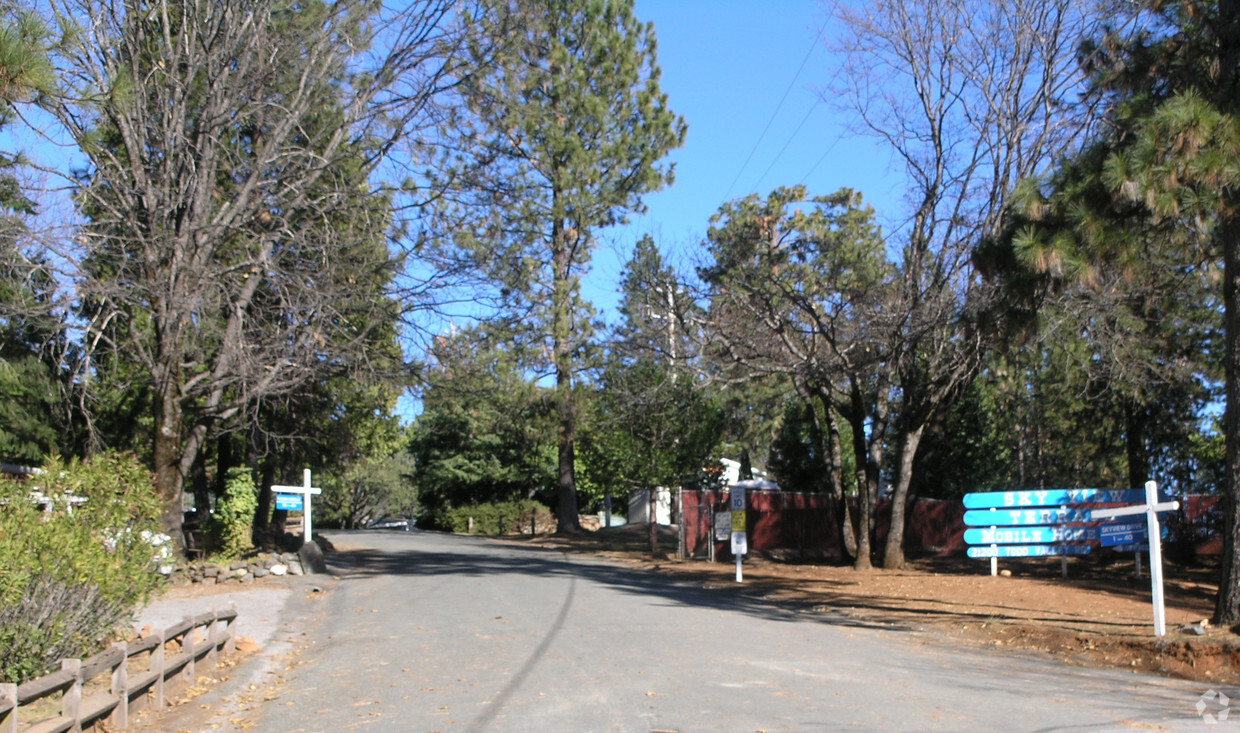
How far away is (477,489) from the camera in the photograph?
172ft

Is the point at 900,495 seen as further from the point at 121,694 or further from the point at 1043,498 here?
the point at 121,694

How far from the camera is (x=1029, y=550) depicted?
19156mm

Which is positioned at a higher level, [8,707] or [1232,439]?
[1232,439]

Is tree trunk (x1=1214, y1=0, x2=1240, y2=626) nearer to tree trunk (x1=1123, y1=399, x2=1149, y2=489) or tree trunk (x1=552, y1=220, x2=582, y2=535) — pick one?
tree trunk (x1=1123, y1=399, x2=1149, y2=489)

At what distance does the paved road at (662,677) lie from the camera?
7.59 meters

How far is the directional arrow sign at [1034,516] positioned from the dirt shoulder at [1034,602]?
1189mm

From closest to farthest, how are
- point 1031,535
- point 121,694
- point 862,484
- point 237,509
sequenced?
point 121,694 < point 1031,535 < point 237,509 < point 862,484

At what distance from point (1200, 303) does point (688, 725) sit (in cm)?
1934

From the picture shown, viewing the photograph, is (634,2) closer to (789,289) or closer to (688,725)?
(789,289)

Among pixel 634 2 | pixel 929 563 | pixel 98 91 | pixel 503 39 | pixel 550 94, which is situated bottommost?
pixel 929 563

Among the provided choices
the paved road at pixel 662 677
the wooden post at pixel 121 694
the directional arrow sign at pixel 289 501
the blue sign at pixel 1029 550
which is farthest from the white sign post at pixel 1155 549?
the directional arrow sign at pixel 289 501

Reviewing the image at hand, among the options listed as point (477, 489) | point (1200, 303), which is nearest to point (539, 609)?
point (1200, 303)

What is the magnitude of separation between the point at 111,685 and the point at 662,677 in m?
4.72

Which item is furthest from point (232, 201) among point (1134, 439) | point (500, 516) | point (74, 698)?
point (500, 516)
